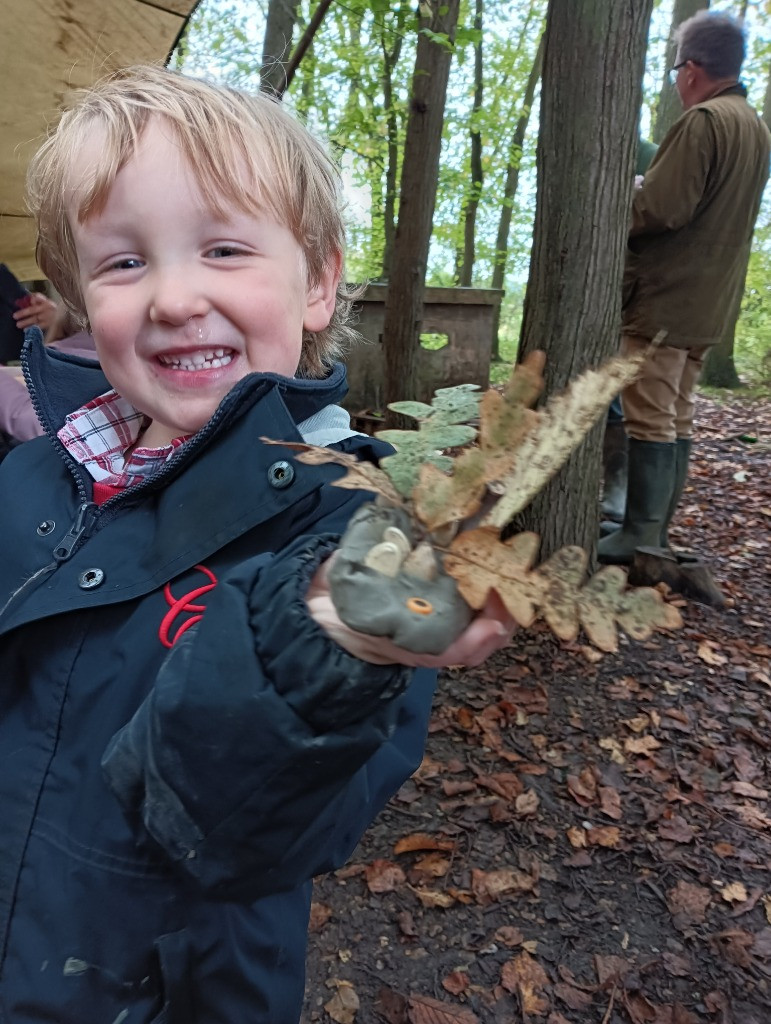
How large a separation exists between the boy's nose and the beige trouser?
10.7ft

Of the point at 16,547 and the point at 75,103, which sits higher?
the point at 75,103

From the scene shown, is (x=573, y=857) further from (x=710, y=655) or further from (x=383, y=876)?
(x=710, y=655)

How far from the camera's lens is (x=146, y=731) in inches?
31.7

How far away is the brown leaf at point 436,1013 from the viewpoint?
2080mm

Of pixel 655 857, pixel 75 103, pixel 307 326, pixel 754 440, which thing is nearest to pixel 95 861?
pixel 307 326

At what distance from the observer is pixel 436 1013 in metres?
2.10

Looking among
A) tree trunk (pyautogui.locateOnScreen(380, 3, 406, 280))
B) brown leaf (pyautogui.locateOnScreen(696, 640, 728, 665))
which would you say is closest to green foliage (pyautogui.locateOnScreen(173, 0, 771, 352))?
tree trunk (pyautogui.locateOnScreen(380, 3, 406, 280))

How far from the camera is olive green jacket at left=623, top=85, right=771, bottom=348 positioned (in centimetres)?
347

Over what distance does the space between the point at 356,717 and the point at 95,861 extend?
62cm

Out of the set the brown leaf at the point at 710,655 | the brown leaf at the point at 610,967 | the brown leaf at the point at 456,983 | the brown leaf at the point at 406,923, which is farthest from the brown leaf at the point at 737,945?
the brown leaf at the point at 710,655

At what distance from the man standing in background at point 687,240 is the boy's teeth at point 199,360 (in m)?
2.81

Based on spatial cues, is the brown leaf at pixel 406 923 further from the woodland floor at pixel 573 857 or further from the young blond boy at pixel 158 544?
the young blond boy at pixel 158 544

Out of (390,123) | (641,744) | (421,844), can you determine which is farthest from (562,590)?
(390,123)

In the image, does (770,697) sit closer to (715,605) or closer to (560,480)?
(715,605)
